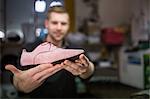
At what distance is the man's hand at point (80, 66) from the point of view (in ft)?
2.29

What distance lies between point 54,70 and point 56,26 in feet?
0.37

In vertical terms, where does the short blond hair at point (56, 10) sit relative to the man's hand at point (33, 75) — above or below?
above

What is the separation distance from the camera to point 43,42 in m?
0.70

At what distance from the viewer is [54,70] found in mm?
695

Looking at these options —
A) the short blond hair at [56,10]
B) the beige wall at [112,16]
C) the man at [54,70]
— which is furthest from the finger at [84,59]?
the beige wall at [112,16]

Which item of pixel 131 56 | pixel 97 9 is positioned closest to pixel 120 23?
pixel 97 9

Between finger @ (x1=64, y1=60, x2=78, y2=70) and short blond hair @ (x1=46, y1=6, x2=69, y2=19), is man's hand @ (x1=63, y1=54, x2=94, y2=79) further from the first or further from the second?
short blond hair @ (x1=46, y1=6, x2=69, y2=19)

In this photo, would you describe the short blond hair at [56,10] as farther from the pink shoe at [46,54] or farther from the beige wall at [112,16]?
the beige wall at [112,16]

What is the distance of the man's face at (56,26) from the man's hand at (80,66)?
0.07 metres

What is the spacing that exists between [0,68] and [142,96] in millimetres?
424

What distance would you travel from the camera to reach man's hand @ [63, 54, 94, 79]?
70 cm

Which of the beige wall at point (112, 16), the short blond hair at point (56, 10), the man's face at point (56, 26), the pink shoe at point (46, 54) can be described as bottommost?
the pink shoe at point (46, 54)

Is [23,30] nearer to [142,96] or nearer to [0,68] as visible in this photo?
[0,68]

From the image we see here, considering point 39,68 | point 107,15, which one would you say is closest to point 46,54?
point 39,68
